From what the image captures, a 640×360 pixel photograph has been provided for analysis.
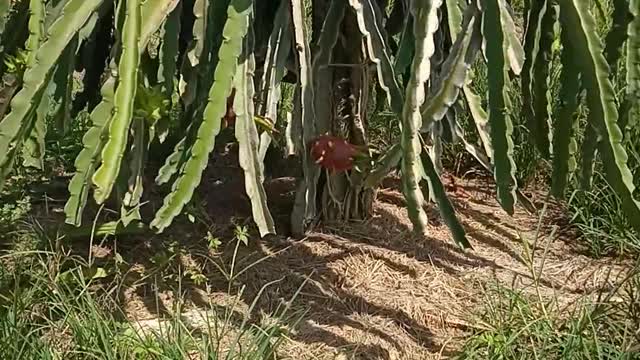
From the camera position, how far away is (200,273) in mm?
3029

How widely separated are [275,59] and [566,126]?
842 millimetres

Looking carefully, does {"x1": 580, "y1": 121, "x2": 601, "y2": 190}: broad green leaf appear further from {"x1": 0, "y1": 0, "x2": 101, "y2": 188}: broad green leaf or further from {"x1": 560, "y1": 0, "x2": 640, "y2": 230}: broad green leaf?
{"x1": 0, "y1": 0, "x2": 101, "y2": 188}: broad green leaf

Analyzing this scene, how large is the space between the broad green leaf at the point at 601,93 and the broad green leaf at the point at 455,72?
0.25 m

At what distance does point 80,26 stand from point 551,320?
1.44 metres

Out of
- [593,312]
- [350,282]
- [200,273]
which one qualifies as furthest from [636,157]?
[200,273]

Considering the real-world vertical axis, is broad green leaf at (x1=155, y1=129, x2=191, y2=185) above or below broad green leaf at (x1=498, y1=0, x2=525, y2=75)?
below

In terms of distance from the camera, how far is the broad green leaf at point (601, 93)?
2.47m

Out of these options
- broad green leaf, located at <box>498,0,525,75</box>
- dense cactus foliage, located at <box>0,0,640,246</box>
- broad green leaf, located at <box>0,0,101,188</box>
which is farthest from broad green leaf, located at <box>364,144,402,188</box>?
broad green leaf, located at <box>0,0,101,188</box>

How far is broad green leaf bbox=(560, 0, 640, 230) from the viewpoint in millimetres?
2475

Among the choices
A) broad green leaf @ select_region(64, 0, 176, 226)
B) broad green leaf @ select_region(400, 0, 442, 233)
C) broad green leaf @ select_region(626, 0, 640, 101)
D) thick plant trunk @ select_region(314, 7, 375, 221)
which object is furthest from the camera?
thick plant trunk @ select_region(314, 7, 375, 221)

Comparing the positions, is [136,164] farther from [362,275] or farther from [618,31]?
[618,31]

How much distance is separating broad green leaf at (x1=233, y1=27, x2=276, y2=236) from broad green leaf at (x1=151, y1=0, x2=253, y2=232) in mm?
121

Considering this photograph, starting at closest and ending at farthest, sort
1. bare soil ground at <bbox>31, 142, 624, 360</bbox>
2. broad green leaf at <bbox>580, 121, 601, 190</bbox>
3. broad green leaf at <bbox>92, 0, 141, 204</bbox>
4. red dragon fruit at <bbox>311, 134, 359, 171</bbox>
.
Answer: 1. broad green leaf at <bbox>92, 0, 141, 204</bbox>
2. broad green leaf at <bbox>580, 121, 601, 190</bbox>
3. bare soil ground at <bbox>31, 142, 624, 360</bbox>
4. red dragon fruit at <bbox>311, 134, 359, 171</bbox>

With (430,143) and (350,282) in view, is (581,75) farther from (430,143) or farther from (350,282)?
(350,282)
